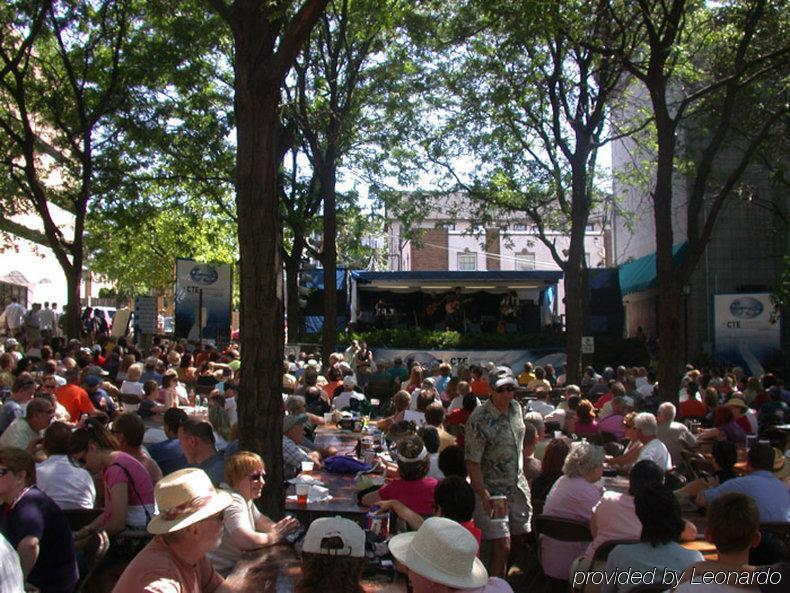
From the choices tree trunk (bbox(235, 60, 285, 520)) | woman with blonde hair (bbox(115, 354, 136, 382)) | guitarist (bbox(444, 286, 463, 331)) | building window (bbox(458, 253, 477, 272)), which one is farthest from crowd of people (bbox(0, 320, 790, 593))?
building window (bbox(458, 253, 477, 272))

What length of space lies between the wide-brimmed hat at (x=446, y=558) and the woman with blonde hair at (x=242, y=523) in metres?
1.73

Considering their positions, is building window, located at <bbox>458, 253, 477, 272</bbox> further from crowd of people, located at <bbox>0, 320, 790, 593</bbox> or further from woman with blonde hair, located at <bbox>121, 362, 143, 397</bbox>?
crowd of people, located at <bbox>0, 320, 790, 593</bbox>

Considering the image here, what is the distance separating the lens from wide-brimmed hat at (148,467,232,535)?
356 cm

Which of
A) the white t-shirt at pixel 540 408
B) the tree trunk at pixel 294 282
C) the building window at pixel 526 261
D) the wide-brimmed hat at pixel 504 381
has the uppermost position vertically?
the building window at pixel 526 261

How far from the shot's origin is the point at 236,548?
16.5ft

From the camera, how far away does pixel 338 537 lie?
10.9 ft

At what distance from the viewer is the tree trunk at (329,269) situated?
19.9 metres

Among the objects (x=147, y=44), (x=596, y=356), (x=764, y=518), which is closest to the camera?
(x=764, y=518)

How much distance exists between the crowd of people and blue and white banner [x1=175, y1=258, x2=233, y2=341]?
12.8 meters

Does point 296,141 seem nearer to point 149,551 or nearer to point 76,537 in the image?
point 76,537

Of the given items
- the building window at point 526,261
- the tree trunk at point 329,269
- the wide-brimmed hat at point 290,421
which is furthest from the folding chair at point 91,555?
the building window at point 526,261

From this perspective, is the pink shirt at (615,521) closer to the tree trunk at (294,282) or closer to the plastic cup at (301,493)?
the plastic cup at (301,493)

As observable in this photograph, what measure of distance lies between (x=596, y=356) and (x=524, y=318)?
5.21 m

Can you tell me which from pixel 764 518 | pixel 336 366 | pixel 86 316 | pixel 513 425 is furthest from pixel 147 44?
pixel 764 518
